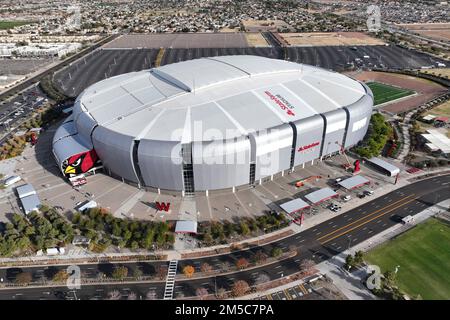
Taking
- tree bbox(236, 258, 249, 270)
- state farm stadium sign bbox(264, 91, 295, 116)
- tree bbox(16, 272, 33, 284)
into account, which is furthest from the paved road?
state farm stadium sign bbox(264, 91, 295, 116)

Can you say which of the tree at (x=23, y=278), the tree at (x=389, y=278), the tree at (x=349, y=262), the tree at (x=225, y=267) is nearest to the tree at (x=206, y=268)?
the tree at (x=225, y=267)

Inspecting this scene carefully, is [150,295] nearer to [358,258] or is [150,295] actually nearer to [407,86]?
[358,258]

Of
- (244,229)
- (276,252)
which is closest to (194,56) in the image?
(244,229)

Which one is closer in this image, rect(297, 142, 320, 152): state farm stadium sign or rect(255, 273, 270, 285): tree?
rect(255, 273, 270, 285): tree

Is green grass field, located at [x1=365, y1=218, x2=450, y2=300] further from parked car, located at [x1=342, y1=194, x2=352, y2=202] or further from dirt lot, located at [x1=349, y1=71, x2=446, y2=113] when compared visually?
dirt lot, located at [x1=349, y1=71, x2=446, y2=113]

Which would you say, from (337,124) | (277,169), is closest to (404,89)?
(337,124)

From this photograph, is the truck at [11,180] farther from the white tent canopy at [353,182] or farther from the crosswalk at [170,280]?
the white tent canopy at [353,182]

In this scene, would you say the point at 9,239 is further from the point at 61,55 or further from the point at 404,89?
the point at 61,55
